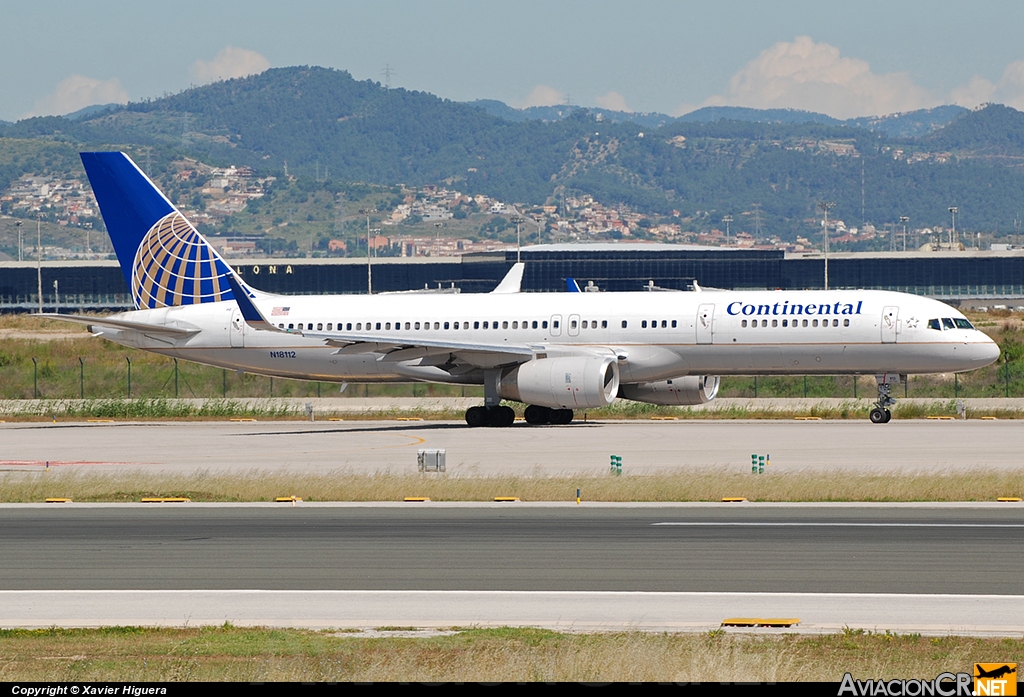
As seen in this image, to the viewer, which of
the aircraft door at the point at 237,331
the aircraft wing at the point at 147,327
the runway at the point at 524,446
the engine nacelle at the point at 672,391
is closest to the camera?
the runway at the point at 524,446

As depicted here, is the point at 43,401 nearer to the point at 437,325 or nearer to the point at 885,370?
the point at 437,325

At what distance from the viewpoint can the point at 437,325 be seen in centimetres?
5034

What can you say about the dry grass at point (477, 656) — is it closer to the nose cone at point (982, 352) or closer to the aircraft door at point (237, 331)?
the nose cone at point (982, 352)

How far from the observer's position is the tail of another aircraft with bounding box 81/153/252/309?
5338 centimetres

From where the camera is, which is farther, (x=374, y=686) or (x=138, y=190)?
(x=138, y=190)

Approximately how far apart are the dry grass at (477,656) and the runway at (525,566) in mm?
820

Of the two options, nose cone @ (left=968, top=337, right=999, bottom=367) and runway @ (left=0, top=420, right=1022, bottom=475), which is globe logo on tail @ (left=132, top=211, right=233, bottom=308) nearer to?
runway @ (left=0, top=420, right=1022, bottom=475)

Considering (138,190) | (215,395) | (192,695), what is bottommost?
(215,395)

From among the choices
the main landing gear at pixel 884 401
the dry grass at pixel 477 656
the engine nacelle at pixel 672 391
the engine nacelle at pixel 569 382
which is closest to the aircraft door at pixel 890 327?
the main landing gear at pixel 884 401

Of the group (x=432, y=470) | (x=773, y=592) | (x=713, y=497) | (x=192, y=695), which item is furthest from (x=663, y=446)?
(x=192, y=695)

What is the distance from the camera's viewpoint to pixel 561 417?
164ft

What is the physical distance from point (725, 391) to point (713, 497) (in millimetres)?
37339

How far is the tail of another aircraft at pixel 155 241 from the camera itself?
53.4 meters

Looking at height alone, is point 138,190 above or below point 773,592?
above
